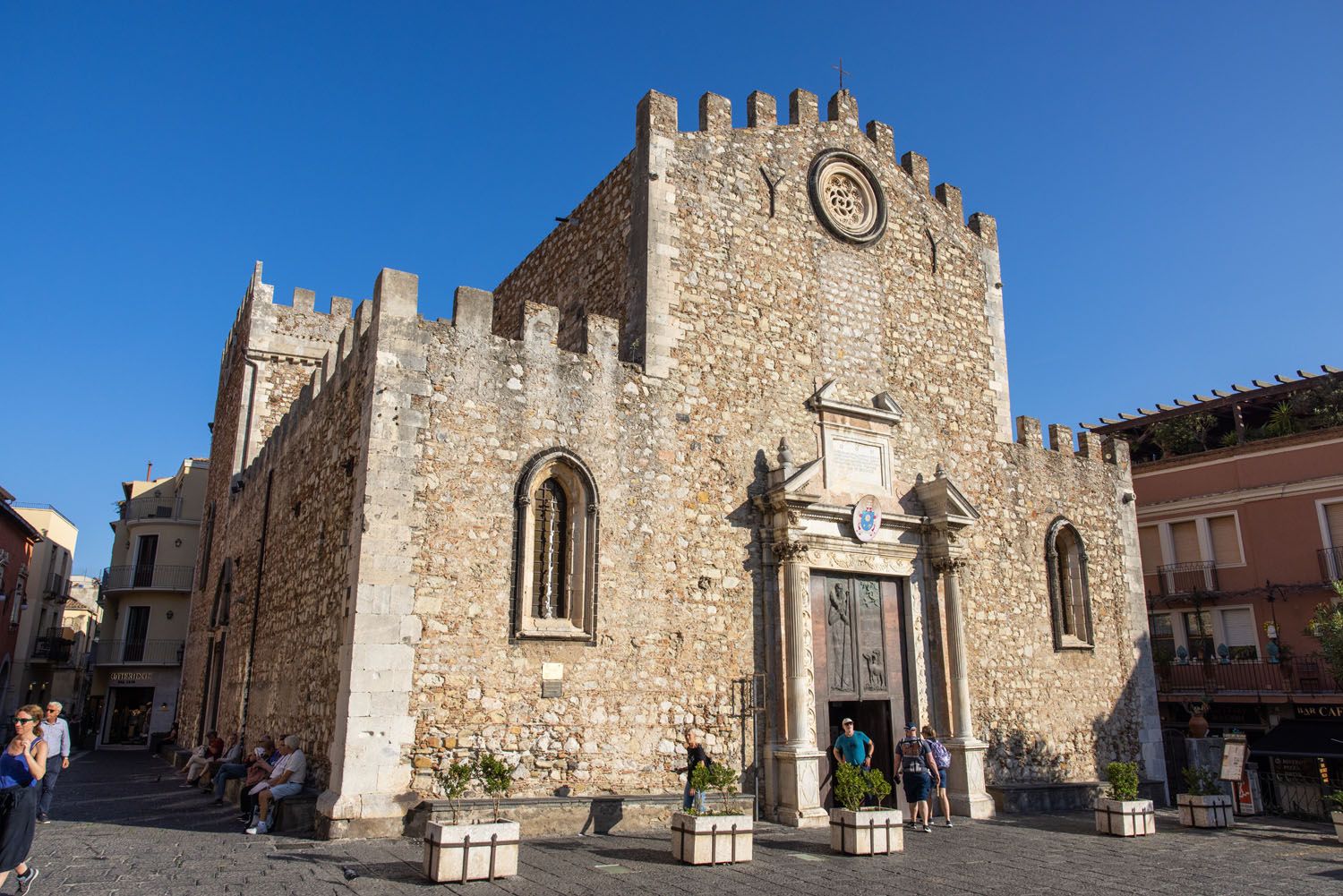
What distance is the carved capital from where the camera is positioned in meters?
13.2

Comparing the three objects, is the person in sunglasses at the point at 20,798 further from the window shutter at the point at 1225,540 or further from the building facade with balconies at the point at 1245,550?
the window shutter at the point at 1225,540

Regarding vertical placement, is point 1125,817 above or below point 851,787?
below

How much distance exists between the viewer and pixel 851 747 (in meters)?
12.0

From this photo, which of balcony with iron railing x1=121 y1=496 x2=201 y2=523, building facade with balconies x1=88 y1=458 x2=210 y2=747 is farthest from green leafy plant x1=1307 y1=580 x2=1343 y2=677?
balcony with iron railing x1=121 y1=496 x2=201 y2=523

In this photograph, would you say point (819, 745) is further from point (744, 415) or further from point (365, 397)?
point (365, 397)

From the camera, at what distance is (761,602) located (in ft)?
43.3

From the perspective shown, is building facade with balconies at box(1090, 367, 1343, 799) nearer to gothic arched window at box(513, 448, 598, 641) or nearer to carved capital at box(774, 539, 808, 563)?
carved capital at box(774, 539, 808, 563)

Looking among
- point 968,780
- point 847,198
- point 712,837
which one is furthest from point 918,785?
point 847,198

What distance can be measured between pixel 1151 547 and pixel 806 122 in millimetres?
17782

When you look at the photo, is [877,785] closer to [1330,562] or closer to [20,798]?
[20,798]

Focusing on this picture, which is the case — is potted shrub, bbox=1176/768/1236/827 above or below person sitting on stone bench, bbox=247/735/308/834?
below

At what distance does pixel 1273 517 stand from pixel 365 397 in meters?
22.8

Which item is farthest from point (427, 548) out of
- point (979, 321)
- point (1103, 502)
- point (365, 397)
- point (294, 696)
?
point (1103, 502)

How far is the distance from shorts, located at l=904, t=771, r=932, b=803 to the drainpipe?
1061cm
